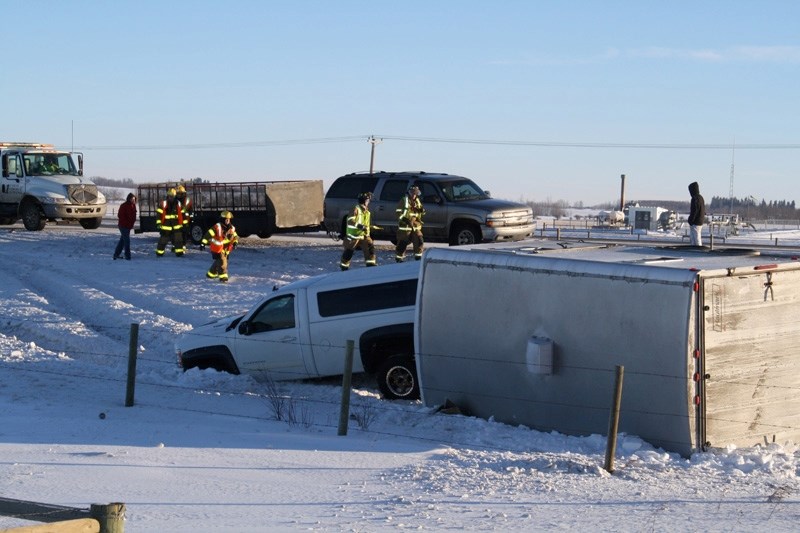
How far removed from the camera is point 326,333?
14.1m

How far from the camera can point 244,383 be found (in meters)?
14.4

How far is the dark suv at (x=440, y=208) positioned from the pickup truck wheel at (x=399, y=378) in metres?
12.0

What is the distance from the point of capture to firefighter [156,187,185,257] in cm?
2667

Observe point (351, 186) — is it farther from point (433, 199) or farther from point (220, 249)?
point (220, 249)

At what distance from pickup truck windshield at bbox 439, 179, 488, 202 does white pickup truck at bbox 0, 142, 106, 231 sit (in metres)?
12.8

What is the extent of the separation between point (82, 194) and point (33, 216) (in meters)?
1.73

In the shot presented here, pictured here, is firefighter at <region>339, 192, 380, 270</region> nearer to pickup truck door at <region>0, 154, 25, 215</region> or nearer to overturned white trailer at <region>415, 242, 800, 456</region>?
overturned white trailer at <region>415, 242, 800, 456</region>

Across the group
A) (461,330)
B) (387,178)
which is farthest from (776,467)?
(387,178)

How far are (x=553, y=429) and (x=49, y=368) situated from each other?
735 centimetres

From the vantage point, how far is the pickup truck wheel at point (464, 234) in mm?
25547

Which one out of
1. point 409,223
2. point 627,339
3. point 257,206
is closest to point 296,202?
point 257,206

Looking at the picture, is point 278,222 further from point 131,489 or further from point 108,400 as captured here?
point 131,489

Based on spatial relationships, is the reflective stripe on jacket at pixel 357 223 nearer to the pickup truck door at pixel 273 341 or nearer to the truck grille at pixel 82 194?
the pickup truck door at pixel 273 341

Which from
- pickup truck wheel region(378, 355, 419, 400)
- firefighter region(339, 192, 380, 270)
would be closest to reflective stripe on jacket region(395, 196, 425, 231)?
firefighter region(339, 192, 380, 270)
